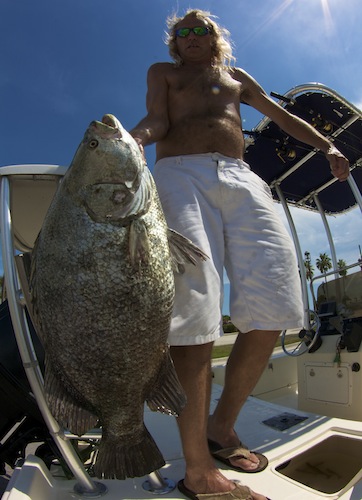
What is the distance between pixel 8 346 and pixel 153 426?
4.42 feet

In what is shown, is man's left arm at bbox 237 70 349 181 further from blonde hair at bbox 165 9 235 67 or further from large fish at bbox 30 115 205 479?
large fish at bbox 30 115 205 479

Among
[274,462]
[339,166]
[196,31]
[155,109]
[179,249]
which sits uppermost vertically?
[196,31]

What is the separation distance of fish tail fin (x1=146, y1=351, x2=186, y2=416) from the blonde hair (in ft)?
7.23

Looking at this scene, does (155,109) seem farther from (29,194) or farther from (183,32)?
(29,194)

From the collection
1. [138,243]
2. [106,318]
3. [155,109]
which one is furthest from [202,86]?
[106,318]

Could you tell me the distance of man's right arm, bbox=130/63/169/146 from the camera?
2.28 m

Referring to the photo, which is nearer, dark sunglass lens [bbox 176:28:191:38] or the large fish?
the large fish

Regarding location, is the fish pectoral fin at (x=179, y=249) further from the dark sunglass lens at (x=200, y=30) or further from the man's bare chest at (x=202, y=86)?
the dark sunglass lens at (x=200, y=30)

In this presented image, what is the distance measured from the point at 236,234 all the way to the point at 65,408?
138 centimetres

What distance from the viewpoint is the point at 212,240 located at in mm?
2281

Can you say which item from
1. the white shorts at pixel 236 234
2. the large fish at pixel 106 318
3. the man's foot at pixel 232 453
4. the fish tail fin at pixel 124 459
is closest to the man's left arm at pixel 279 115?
the white shorts at pixel 236 234

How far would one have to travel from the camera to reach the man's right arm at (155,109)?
2284 mm

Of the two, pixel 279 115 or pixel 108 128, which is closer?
pixel 108 128

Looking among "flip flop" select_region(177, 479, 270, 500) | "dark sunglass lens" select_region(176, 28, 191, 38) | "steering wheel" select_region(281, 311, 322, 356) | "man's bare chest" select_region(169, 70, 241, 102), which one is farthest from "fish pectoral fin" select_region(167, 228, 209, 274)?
"steering wheel" select_region(281, 311, 322, 356)
